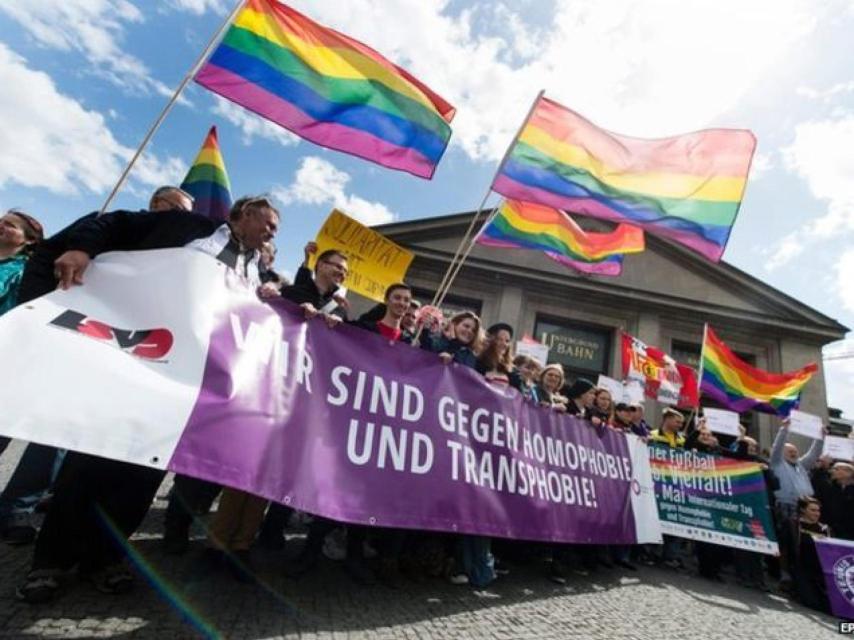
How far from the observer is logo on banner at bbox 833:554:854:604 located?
4941 mm

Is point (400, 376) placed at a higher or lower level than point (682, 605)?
higher

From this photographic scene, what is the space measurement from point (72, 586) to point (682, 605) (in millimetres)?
4511

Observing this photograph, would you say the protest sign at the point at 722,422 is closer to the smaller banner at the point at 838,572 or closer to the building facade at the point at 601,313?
the smaller banner at the point at 838,572

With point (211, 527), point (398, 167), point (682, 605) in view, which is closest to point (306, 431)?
point (211, 527)

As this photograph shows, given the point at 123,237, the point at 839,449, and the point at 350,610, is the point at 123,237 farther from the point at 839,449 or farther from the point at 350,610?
the point at 839,449

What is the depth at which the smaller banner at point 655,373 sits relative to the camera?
10.2m

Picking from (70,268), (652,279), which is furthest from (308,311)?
Answer: (652,279)

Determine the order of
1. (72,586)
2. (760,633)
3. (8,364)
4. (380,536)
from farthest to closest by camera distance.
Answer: (760,633) → (380,536) → (72,586) → (8,364)

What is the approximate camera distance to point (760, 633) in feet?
12.2

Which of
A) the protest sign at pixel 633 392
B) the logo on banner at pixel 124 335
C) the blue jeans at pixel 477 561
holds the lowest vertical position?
the blue jeans at pixel 477 561

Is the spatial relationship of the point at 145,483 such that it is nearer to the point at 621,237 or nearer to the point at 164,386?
the point at 164,386

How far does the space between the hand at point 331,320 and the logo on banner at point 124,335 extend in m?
0.92

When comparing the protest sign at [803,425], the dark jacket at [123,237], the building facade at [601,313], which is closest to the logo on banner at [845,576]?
the protest sign at [803,425]

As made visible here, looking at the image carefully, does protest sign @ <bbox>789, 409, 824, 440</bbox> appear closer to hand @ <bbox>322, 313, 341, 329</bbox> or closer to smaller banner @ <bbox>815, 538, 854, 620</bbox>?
smaller banner @ <bbox>815, 538, 854, 620</bbox>
